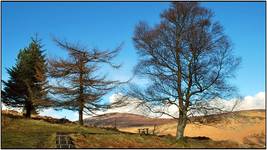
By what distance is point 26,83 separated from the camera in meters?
39.2

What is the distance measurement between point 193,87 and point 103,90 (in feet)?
36.9

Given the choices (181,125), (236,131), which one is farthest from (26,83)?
(236,131)

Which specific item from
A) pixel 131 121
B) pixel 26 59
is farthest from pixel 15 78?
pixel 131 121

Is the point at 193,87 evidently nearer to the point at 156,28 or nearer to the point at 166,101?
the point at 166,101

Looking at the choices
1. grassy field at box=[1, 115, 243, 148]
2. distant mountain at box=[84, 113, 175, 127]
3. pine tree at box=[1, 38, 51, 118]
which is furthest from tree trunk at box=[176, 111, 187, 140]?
pine tree at box=[1, 38, 51, 118]

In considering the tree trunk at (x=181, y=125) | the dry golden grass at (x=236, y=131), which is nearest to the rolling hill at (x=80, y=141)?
the tree trunk at (x=181, y=125)

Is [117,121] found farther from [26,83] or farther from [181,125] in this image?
[181,125]

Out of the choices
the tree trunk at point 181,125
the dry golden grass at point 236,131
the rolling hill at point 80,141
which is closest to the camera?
the rolling hill at point 80,141

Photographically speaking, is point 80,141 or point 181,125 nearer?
point 80,141

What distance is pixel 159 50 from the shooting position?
92.5 ft

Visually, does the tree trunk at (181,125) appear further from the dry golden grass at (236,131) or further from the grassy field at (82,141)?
the dry golden grass at (236,131)

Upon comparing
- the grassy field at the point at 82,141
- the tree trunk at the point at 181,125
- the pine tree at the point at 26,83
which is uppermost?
the pine tree at the point at 26,83

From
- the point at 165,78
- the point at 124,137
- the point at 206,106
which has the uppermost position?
the point at 165,78

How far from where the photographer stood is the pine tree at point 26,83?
37.9 meters
